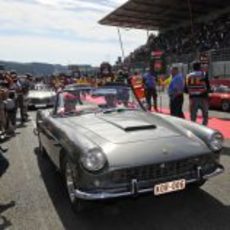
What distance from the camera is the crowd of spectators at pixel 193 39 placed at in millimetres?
40438

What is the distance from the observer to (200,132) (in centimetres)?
538

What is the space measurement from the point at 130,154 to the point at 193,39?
1578 inches

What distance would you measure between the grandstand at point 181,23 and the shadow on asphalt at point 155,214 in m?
28.4

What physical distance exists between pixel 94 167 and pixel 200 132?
155 centimetres

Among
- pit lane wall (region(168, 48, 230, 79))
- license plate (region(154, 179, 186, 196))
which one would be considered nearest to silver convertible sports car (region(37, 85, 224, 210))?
license plate (region(154, 179, 186, 196))

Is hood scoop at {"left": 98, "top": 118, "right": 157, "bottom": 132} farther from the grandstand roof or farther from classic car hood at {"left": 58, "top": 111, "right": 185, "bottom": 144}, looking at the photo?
the grandstand roof

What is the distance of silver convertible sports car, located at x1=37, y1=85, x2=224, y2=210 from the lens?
4488 mm

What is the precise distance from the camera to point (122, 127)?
210 inches

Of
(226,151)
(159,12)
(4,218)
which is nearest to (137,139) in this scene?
(4,218)

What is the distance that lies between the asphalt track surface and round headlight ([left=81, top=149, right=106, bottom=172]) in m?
0.43

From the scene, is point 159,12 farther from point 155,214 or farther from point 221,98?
point 155,214

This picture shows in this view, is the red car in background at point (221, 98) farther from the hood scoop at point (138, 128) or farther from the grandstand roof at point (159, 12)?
the grandstand roof at point (159, 12)

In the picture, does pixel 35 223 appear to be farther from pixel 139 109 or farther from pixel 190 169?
pixel 139 109

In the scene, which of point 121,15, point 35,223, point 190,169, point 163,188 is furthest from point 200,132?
point 121,15
